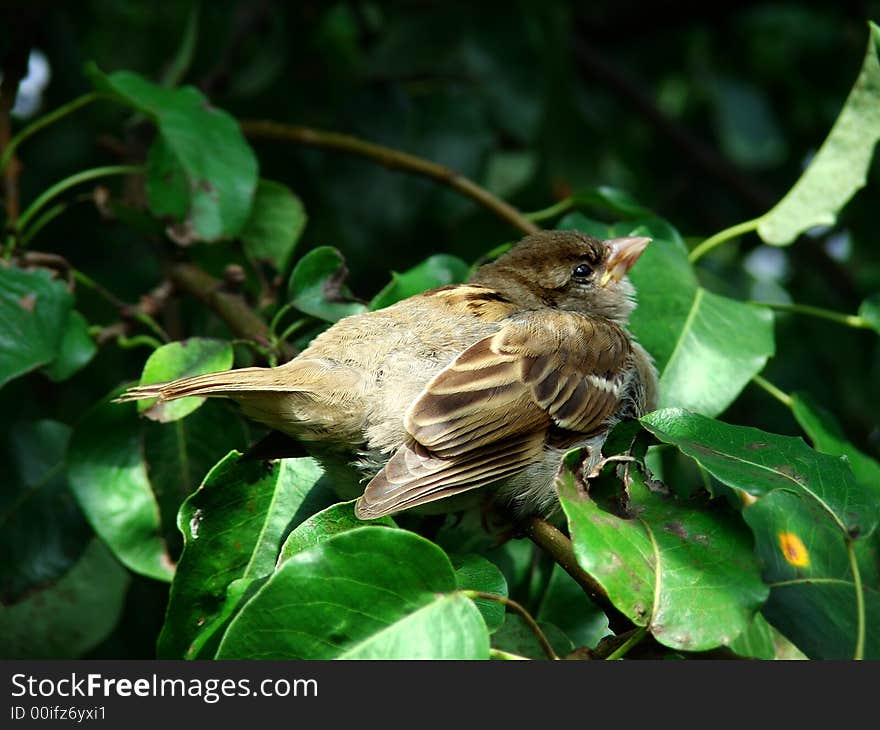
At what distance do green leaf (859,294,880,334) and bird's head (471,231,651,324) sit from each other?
0.66 metres

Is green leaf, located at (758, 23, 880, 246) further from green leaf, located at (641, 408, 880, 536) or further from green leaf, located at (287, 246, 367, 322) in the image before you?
green leaf, located at (287, 246, 367, 322)

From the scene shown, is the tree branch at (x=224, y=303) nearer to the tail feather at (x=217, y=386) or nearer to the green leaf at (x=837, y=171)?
the tail feather at (x=217, y=386)

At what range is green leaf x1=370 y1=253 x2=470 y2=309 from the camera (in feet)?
9.05

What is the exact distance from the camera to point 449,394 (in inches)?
96.3

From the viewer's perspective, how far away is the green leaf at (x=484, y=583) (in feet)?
6.08

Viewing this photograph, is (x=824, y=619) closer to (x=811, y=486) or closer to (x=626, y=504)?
(x=811, y=486)

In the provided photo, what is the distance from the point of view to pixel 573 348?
2762 millimetres

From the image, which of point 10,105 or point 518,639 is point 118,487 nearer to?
point 518,639

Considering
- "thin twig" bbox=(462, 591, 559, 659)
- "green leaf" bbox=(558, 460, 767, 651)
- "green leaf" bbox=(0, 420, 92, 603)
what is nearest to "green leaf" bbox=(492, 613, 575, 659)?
"thin twig" bbox=(462, 591, 559, 659)

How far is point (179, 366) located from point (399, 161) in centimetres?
120

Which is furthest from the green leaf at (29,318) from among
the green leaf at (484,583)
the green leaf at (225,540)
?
the green leaf at (484,583)

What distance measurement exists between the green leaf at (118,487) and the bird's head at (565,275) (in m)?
1.17

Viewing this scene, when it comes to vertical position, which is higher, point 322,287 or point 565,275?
point 322,287

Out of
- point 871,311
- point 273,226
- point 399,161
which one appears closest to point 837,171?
point 871,311
